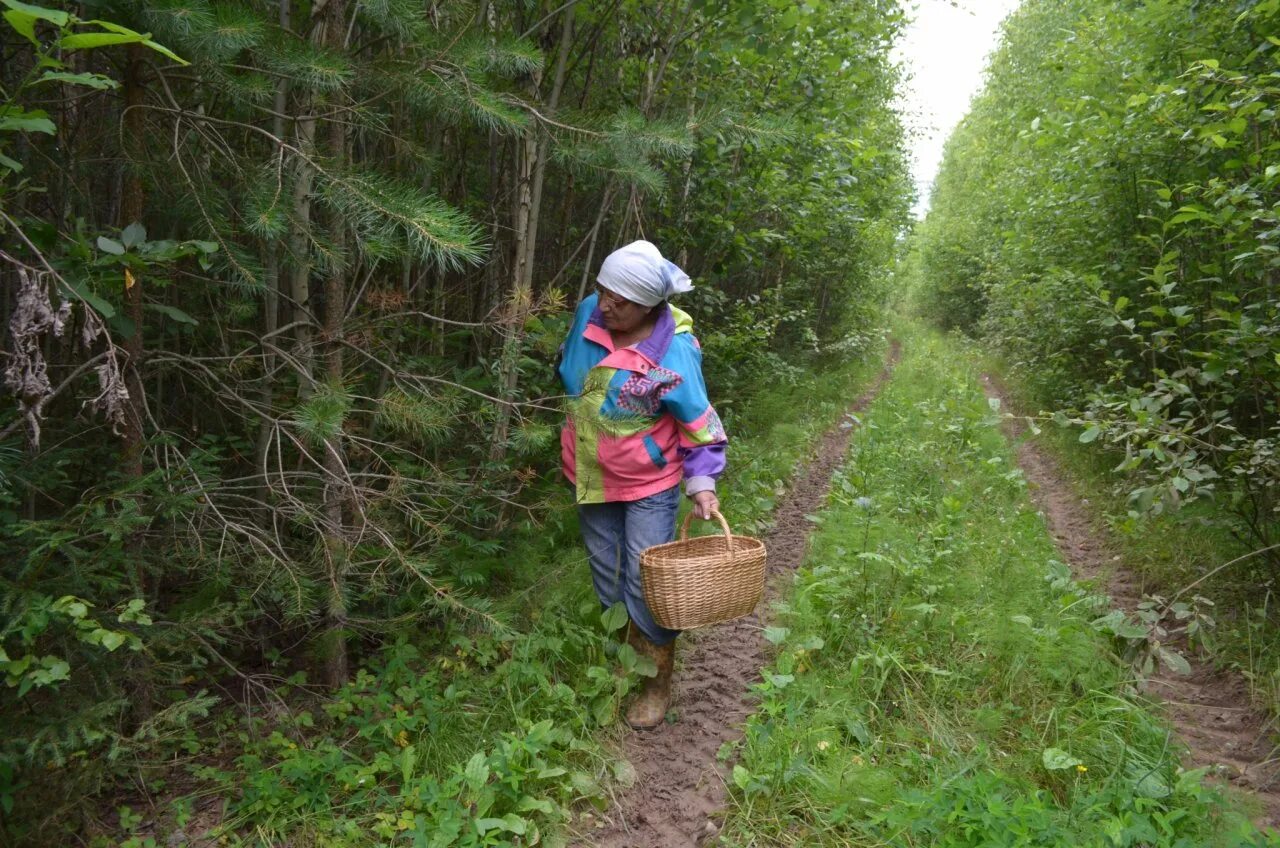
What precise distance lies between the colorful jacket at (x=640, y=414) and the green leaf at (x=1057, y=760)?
5.57 feet

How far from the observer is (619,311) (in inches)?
125

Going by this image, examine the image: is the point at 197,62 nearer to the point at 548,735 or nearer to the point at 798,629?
the point at 548,735

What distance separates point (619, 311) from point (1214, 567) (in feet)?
14.9

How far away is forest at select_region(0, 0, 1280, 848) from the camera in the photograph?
2350 mm

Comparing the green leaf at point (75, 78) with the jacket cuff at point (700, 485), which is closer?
the green leaf at point (75, 78)

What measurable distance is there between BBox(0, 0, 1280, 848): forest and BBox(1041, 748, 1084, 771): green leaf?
0.06 feet

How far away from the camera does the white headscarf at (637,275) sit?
10.1 ft

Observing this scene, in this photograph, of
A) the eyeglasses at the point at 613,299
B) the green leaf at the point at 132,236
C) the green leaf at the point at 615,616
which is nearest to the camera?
the green leaf at the point at 132,236

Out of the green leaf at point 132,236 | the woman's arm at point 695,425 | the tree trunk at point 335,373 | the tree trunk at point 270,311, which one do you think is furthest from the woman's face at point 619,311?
the green leaf at point 132,236

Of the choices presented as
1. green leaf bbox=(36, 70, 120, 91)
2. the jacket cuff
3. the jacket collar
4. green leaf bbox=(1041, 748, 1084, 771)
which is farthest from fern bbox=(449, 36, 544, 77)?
green leaf bbox=(1041, 748, 1084, 771)

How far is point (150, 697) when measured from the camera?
Result: 2768 mm

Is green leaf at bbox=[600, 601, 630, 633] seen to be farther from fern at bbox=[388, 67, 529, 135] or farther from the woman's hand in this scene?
fern at bbox=[388, 67, 529, 135]

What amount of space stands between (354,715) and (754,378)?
6946 mm

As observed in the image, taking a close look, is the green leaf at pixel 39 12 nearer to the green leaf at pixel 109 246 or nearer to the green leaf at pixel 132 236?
the green leaf at pixel 109 246
